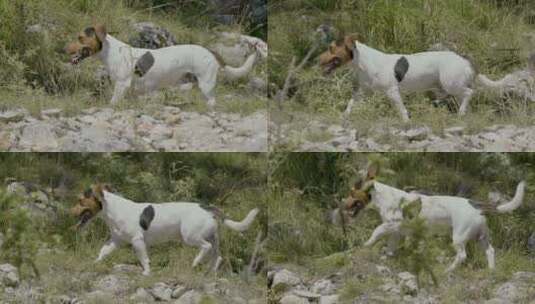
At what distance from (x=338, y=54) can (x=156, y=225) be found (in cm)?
161

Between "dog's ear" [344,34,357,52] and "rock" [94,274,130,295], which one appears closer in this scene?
"rock" [94,274,130,295]

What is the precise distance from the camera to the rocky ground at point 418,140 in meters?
11.2

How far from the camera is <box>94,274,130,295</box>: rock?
11078 millimetres

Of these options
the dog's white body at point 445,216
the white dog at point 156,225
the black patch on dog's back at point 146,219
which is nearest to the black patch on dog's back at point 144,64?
the white dog at point 156,225

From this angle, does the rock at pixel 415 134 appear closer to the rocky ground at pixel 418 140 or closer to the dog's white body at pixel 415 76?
the rocky ground at pixel 418 140

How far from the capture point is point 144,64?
11.4m

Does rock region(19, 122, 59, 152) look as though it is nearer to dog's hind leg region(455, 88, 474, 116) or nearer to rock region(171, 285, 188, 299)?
rock region(171, 285, 188, 299)

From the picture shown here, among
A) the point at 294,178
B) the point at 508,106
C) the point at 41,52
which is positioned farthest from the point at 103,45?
the point at 508,106

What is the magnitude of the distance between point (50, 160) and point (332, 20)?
2092mm

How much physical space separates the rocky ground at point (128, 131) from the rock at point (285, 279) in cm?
81

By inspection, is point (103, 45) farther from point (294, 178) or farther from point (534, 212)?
point (534, 212)

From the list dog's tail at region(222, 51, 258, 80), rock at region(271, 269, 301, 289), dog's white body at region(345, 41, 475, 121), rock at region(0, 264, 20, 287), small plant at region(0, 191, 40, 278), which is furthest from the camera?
dog's tail at region(222, 51, 258, 80)

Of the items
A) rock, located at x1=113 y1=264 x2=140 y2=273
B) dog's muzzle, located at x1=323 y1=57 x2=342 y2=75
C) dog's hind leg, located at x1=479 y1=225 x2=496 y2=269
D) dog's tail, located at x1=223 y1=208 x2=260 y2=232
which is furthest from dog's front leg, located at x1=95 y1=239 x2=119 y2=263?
dog's hind leg, located at x1=479 y1=225 x2=496 y2=269

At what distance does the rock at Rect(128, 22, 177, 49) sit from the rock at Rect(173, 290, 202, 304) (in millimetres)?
1805
